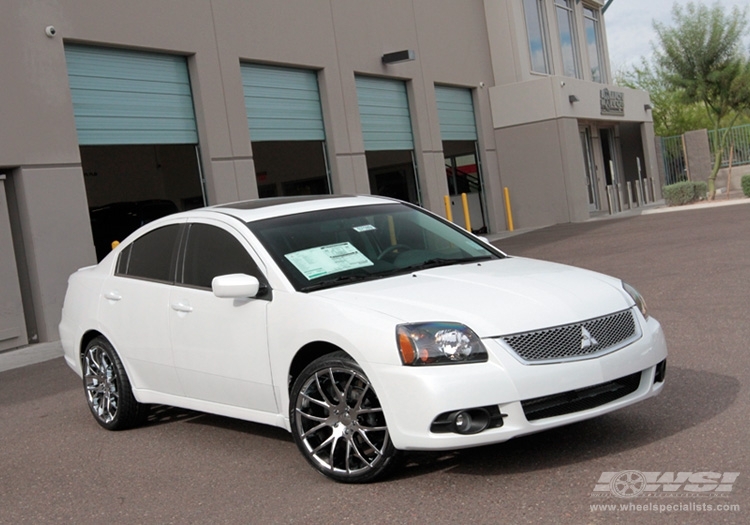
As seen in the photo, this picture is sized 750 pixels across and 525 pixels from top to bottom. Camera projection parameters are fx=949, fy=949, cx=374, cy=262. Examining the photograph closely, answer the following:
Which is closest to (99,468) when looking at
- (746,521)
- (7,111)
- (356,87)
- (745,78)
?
(746,521)

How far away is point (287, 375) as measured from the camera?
17.4 feet

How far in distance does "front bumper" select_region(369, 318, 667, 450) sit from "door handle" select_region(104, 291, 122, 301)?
276 cm

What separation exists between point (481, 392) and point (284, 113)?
14532 millimetres

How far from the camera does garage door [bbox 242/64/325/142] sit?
58.0 ft

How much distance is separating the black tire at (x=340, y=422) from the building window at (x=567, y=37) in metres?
28.7

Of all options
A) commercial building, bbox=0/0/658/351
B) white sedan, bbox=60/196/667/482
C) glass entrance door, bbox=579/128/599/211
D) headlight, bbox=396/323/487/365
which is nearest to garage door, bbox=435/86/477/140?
commercial building, bbox=0/0/658/351

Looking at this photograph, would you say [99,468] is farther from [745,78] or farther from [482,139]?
[745,78]

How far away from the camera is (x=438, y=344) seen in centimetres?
467

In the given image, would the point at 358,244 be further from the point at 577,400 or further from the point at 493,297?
the point at 577,400

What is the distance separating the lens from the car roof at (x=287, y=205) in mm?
6207

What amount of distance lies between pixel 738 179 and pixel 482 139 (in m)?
14.7

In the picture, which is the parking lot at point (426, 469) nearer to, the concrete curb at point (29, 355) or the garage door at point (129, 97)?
the concrete curb at point (29, 355)

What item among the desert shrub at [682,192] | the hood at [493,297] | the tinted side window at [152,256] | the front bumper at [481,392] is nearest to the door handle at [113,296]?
the tinted side window at [152,256]

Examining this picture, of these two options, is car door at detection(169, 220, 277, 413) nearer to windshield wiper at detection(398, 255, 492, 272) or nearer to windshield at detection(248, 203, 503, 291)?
windshield at detection(248, 203, 503, 291)
